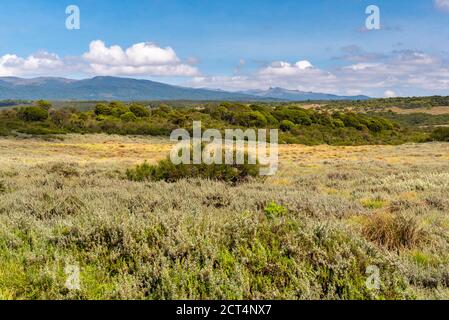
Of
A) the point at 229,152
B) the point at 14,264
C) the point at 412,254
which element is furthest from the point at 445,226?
the point at 229,152

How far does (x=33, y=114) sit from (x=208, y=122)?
63.7 feet

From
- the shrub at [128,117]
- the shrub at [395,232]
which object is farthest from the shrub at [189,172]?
the shrub at [128,117]

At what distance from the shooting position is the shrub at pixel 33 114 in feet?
144

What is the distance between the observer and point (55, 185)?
34.5 feet

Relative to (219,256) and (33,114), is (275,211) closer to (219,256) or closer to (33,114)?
(219,256)

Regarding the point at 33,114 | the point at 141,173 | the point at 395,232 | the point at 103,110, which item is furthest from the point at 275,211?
the point at 103,110

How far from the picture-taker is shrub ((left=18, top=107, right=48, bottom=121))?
1727 inches

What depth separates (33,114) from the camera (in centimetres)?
4384

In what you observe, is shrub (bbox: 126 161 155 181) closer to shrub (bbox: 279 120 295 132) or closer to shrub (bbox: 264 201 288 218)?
shrub (bbox: 264 201 288 218)

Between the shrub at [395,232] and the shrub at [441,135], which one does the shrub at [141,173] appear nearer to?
the shrub at [395,232]

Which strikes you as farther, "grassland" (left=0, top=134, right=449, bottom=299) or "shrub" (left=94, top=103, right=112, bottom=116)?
"shrub" (left=94, top=103, right=112, bottom=116)

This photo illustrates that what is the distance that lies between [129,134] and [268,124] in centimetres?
1832

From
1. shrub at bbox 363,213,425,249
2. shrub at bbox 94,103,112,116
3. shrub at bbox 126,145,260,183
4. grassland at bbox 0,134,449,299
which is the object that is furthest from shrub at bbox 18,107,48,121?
shrub at bbox 363,213,425,249

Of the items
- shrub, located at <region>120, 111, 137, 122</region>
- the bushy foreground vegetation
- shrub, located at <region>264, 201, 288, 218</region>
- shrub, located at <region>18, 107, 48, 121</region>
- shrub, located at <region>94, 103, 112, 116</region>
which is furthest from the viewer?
shrub, located at <region>94, 103, 112, 116</region>
